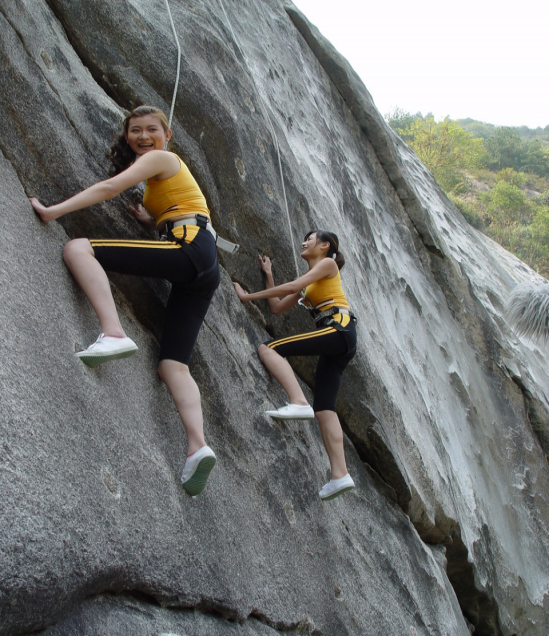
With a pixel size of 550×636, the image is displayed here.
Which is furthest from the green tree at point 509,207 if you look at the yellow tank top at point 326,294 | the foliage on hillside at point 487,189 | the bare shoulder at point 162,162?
the bare shoulder at point 162,162

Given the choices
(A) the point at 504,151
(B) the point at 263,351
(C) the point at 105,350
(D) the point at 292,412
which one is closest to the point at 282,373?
(B) the point at 263,351

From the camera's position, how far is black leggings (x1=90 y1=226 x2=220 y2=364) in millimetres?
3246


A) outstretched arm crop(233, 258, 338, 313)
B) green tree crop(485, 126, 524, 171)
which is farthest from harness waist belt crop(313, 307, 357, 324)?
green tree crop(485, 126, 524, 171)

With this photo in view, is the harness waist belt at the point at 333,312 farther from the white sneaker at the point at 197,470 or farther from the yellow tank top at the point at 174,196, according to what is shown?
the white sneaker at the point at 197,470

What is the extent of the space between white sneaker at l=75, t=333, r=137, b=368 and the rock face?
7 centimetres

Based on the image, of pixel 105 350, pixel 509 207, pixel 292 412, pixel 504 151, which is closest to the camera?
pixel 105 350

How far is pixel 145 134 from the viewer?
3.48 meters

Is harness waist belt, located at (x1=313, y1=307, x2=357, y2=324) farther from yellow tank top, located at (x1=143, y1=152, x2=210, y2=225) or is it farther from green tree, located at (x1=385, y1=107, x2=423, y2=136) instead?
green tree, located at (x1=385, y1=107, x2=423, y2=136)

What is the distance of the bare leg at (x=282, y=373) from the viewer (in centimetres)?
436

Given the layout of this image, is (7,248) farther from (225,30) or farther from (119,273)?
(225,30)

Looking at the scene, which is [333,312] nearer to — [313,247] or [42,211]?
[313,247]

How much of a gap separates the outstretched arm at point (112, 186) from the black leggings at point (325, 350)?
5.76 feet

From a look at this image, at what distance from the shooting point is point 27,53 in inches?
137

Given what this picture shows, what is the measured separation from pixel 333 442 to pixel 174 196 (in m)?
2.28
